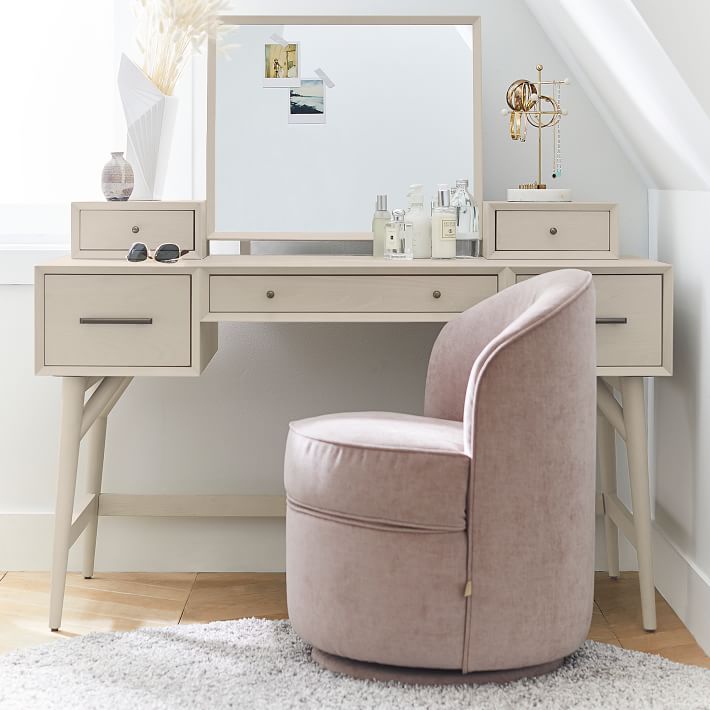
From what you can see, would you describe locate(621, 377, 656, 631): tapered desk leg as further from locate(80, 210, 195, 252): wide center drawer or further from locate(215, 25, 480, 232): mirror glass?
locate(80, 210, 195, 252): wide center drawer

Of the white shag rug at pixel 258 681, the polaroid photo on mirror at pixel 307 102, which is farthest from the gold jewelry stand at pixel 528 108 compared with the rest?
the white shag rug at pixel 258 681

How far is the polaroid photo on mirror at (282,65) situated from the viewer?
8.13 ft

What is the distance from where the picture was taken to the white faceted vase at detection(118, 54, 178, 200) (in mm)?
2369

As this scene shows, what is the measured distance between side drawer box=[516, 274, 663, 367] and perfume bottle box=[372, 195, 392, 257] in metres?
0.54

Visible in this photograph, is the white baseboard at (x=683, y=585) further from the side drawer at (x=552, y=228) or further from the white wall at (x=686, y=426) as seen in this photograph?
the side drawer at (x=552, y=228)

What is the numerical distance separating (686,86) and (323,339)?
3.78 ft

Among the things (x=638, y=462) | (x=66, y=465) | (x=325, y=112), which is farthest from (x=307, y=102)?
(x=638, y=462)

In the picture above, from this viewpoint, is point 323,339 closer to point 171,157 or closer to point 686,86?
point 171,157

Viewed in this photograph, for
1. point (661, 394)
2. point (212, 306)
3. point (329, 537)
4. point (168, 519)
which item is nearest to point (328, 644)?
point (329, 537)

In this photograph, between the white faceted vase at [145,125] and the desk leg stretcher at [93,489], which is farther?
the white faceted vase at [145,125]

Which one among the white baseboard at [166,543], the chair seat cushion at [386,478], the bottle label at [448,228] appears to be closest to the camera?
the chair seat cushion at [386,478]

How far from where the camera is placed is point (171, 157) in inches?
103

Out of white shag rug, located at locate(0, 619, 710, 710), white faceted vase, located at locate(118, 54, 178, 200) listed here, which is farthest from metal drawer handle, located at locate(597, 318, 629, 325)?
white faceted vase, located at locate(118, 54, 178, 200)

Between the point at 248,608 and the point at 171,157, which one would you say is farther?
the point at 171,157
